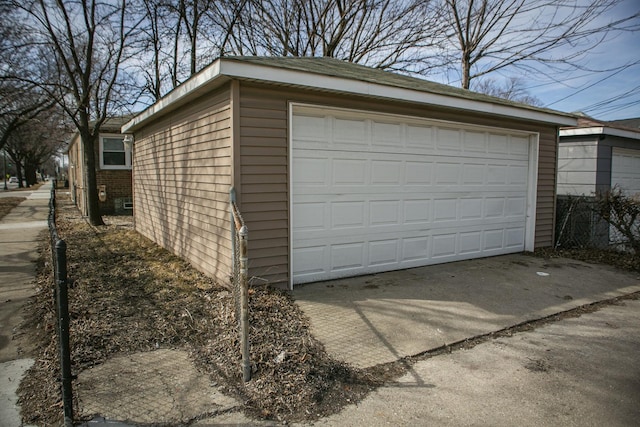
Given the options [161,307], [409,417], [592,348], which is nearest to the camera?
[409,417]

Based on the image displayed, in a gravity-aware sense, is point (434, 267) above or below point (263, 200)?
below

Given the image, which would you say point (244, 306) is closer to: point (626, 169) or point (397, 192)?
point (397, 192)

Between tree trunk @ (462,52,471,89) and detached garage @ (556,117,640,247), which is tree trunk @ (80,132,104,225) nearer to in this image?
detached garage @ (556,117,640,247)

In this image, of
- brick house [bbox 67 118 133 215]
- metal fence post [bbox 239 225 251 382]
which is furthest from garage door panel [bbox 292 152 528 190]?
brick house [bbox 67 118 133 215]

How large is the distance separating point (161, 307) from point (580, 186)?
381 inches

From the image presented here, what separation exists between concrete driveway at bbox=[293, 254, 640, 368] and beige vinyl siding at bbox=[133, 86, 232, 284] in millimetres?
1380

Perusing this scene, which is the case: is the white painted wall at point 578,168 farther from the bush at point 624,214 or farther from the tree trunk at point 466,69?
the tree trunk at point 466,69

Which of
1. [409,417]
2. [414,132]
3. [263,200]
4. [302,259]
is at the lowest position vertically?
[409,417]

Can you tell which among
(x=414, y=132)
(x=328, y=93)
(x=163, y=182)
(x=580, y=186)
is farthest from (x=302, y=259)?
(x=580, y=186)

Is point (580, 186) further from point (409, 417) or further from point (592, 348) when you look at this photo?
point (409, 417)

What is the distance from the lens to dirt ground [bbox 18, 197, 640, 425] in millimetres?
2875

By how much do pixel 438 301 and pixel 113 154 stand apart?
46.5ft

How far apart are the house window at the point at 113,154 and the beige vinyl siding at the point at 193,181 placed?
6.67 meters

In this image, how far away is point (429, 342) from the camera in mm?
3852
